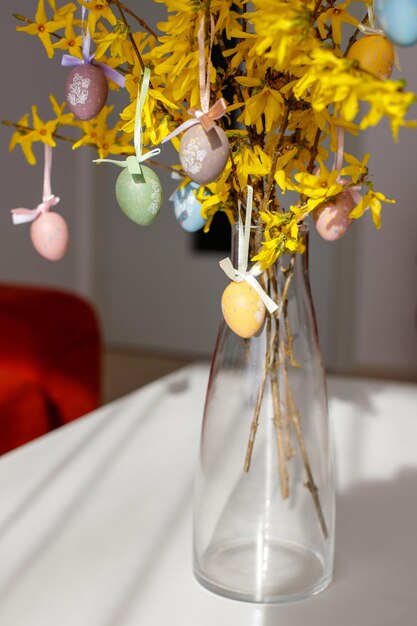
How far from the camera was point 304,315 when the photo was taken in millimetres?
677

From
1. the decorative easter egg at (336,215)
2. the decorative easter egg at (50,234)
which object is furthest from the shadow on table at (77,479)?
Answer: the decorative easter egg at (336,215)

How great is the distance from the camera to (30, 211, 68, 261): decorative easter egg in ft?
2.22

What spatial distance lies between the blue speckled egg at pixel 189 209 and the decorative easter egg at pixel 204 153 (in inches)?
6.7

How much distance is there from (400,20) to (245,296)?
210 mm

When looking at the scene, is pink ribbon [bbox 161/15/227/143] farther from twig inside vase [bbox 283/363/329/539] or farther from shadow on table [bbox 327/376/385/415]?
shadow on table [bbox 327/376/385/415]

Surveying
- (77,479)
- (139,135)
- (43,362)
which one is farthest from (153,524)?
(43,362)

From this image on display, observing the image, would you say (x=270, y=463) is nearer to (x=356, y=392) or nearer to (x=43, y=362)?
(x=356, y=392)

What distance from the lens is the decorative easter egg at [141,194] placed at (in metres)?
0.56

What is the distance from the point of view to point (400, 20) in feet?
1.39

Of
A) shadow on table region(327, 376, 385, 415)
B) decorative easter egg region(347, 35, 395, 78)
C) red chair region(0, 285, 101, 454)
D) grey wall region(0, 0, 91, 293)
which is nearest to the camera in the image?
decorative easter egg region(347, 35, 395, 78)

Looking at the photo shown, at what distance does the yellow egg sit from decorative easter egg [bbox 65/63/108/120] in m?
0.16

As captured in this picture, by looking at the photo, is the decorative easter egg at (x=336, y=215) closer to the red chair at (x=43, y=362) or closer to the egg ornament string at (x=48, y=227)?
the egg ornament string at (x=48, y=227)

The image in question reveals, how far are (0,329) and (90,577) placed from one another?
3.97ft

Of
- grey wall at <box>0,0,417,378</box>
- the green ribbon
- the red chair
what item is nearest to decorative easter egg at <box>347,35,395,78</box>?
the green ribbon
